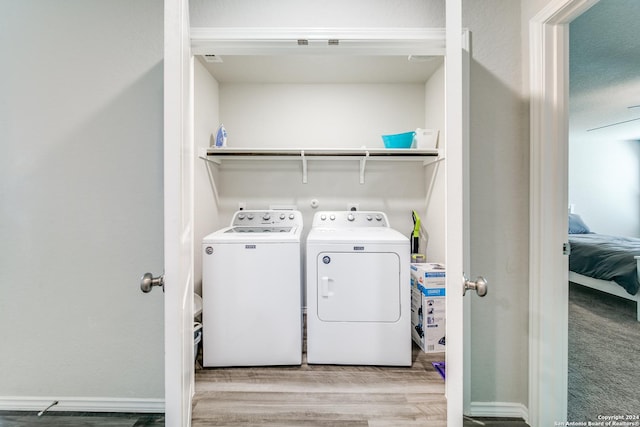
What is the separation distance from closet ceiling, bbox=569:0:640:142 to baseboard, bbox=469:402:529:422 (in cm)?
241

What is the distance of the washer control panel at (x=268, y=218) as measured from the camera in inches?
94.5

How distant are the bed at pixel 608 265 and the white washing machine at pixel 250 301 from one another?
3417 mm

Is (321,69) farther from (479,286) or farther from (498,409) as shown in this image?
(498,409)

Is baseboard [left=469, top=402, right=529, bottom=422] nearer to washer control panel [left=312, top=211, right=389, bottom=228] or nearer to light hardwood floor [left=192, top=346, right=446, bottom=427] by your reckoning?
light hardwood floor [left=192, top=346, right=446, bottom=427]

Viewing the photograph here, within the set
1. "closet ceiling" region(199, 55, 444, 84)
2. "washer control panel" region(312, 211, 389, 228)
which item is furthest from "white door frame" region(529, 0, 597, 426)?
"washer control panel" region(312, 211, 389, 228)

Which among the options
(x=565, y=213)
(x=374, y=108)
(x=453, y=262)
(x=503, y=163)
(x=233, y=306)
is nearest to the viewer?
(x=453, y=262)

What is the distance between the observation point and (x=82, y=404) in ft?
4.93

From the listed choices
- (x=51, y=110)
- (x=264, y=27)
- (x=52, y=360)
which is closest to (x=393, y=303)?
(x=264, y=27)

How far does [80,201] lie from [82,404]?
1.08m

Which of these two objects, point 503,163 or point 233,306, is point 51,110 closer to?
point 233,306

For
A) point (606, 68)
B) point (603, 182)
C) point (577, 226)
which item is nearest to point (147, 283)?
point (606, 68)

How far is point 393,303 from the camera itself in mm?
1812

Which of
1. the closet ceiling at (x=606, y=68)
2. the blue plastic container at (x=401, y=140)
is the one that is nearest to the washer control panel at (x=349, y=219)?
the blue plastic container at (x=401, y=140)

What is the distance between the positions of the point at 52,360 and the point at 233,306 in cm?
94
